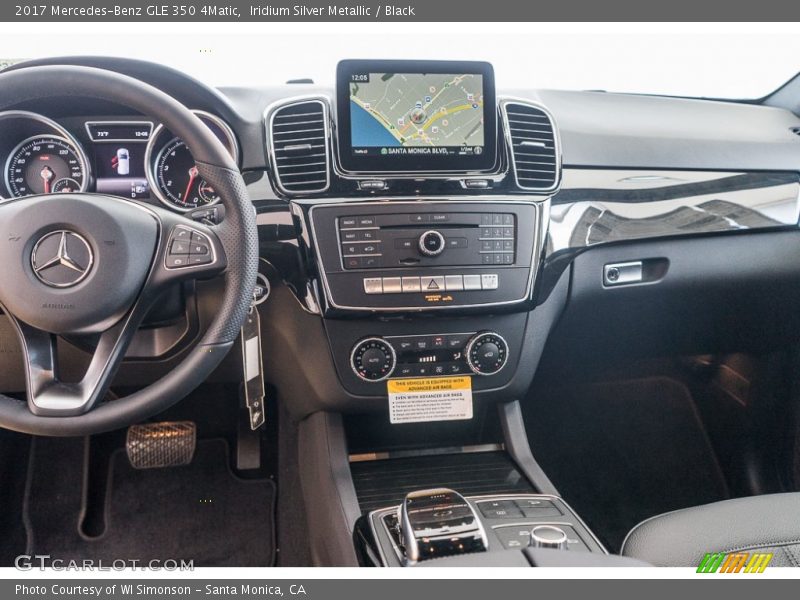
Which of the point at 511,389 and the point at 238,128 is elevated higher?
the point at 238,128

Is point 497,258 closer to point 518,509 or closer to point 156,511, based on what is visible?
point 518,509

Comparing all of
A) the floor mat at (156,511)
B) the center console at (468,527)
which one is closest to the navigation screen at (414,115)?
the center console at (468,527)

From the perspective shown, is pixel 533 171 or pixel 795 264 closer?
pixel 533 171

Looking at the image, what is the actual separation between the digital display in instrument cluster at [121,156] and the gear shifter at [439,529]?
0.74 meters

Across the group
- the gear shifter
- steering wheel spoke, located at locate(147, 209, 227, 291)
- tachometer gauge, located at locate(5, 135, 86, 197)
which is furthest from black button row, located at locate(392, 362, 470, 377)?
tachometer gauge, located at locate(5, 135, 86, 197)

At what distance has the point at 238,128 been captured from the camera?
4.29 feet

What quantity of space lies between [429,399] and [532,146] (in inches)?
21.4

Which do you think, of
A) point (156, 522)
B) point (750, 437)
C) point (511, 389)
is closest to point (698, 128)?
point (511, 389)

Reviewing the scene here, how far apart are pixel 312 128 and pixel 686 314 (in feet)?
3.31

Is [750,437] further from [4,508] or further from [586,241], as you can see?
[4,508]

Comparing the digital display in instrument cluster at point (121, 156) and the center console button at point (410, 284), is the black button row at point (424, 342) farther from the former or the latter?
the digital display in instrument cluster at point (121, 156)

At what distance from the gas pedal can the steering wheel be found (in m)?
0.82

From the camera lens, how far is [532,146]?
1.39 m
